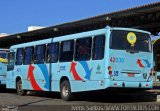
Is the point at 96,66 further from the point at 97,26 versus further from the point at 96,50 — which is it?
the point at 97,26

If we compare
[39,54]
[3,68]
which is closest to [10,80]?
[3,68]

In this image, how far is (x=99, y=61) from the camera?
17.3 metres

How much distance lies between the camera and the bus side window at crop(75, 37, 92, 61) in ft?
59.2

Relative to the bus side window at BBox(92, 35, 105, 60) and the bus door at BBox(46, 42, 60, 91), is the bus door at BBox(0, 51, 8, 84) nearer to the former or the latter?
the bus door at BBox(46, 42, 60, 91)

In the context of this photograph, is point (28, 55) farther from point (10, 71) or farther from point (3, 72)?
point (3, 72)

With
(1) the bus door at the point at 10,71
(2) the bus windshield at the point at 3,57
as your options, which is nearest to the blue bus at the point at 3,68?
(2) the bus windshield at the point at 3,57

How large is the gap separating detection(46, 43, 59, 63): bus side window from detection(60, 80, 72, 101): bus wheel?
4.60 feet

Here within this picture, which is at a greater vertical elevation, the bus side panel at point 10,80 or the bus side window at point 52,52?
the bus side window at point 52,52

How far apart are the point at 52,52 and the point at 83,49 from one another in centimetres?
285

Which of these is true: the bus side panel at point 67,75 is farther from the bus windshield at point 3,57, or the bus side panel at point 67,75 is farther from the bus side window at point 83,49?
the bus windshield at point 3,57

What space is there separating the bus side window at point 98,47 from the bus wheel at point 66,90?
227cm

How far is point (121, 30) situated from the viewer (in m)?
17.3

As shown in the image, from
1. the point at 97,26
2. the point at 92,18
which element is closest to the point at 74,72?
the point at 92,18

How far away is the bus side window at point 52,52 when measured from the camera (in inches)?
806
